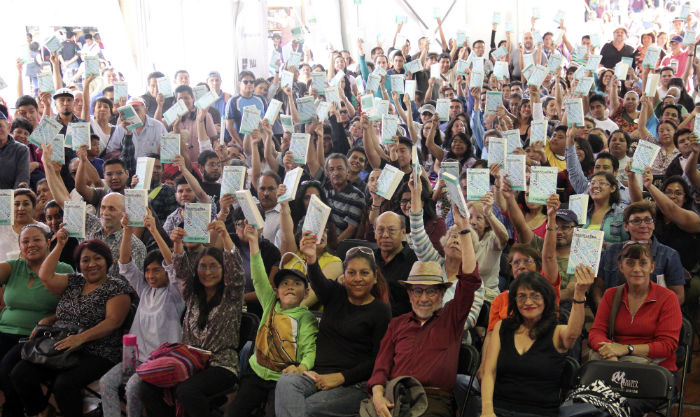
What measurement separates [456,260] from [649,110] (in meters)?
4.50

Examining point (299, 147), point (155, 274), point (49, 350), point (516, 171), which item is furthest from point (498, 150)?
point (49, 350)

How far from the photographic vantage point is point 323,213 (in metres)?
4.16

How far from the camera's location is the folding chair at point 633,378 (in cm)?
335

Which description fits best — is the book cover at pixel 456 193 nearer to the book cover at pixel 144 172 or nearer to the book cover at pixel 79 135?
the book cover at pixel 144 172

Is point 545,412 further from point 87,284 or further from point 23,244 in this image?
point 23,244

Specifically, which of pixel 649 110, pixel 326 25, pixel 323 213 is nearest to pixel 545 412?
pixel 323 213

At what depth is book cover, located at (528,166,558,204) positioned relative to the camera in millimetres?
4414

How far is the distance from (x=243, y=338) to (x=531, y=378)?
170 cm

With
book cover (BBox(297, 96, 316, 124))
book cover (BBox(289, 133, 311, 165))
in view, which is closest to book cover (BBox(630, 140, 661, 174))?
book cover (BBox(289, 133, 311, 165))

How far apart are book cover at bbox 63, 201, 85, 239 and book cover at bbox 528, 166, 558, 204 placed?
2.79 metres

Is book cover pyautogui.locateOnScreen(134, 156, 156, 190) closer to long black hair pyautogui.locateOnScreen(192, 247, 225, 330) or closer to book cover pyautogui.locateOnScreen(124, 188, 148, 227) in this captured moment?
book cover pyautogui.locateOnScreen(124, 188, 148, 227)

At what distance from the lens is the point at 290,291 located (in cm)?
402

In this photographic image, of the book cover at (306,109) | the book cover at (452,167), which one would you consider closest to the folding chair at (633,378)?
the book cover at (452,167)

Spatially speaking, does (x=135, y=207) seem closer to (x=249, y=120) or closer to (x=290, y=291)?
(x=290, y=291)
